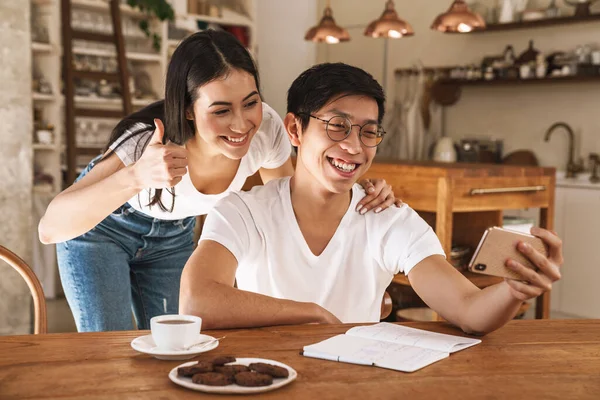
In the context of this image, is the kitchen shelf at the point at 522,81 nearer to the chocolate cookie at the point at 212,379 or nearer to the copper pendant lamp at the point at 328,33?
→ the copper pendant lamp at the point at 328,33

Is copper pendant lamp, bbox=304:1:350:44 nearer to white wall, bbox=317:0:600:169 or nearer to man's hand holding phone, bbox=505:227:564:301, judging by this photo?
white wall, bbox=317:0:600:169

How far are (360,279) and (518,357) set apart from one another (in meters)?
0.54

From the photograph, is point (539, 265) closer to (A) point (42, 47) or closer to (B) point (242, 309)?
(B) point (242, 309)

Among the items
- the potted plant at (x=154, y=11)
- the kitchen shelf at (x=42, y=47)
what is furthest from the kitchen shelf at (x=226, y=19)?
the kitchen shelf at (x=42, y=47)

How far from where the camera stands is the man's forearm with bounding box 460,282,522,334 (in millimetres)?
1456

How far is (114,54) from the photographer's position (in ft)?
19.7

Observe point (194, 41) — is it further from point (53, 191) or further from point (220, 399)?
point (53, 191)

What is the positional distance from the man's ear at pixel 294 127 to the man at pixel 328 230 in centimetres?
2

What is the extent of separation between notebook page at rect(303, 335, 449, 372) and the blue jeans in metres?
1.08

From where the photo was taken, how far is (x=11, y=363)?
1.23m

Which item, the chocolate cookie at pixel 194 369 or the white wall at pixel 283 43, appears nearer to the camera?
the chocolate cookie at pixel 194 369

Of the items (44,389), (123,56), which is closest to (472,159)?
(123,56)

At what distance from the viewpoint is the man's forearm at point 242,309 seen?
1.52m

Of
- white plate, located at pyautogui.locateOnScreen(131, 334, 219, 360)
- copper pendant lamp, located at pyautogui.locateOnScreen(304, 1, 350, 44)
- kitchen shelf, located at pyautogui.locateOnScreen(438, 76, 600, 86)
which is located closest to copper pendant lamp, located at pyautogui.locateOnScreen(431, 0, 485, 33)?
copper pendant lamp, located at pyautogui.locateOnScreen(304, 1, 350, 44)
